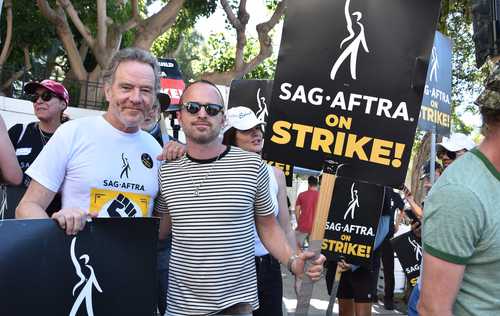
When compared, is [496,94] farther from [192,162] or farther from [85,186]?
[85,186]

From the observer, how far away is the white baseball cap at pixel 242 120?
4668mm

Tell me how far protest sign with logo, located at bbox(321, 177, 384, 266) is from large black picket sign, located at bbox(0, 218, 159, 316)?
10.5ft

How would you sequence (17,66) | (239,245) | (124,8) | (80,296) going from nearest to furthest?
1. (80,296)
2. (239,245)
3. (124,8)
4. (17,66)

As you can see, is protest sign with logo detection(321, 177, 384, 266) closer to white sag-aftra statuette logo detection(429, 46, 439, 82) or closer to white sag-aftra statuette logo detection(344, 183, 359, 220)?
white sag-aftra statuette logo detection(344, 183, 359, 220)

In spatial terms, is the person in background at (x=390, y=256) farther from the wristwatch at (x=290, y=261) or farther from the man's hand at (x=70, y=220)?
the man's hand at (x=70, y=220)

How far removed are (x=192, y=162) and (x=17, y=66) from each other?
20.2m

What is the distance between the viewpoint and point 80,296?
2496 mm

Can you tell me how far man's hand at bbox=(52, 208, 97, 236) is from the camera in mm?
2479

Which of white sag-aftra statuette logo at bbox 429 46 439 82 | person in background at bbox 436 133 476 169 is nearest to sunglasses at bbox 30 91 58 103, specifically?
person in background at bbox 436 133 476 169

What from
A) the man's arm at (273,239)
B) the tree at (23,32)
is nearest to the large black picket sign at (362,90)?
the man's arm at (273,239)

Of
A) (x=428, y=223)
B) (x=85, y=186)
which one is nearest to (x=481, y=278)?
(x=428, y=223)

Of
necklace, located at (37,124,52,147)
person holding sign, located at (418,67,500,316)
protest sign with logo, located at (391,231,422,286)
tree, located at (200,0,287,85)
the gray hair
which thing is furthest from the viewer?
tree, located at (200,0,287,85)

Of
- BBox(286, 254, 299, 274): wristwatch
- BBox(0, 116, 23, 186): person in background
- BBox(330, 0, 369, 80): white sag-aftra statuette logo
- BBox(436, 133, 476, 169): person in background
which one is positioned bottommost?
BBox(286, 254, 299, 274): wristwatch

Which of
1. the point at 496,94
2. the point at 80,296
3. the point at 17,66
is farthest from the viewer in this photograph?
the point at 17,66
